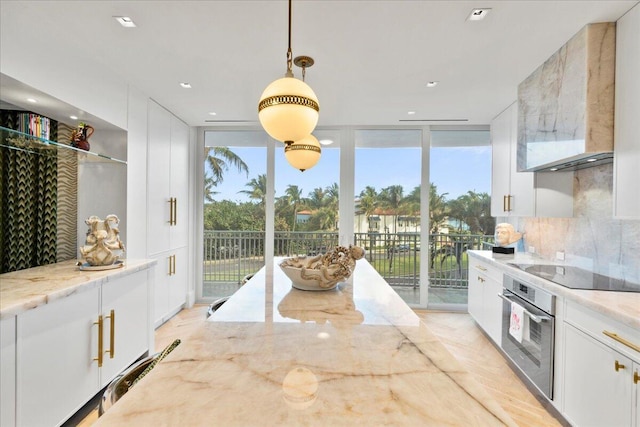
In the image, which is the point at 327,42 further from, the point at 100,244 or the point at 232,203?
the point at 232,203

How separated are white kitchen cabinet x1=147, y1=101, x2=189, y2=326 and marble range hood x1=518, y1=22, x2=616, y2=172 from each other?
359 cm

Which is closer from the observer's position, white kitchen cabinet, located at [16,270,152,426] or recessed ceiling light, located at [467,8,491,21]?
white kitchen cabinet, located at [16,270,152,426]

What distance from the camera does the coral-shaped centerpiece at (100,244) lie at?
220cm

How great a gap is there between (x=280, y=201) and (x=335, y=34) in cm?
253

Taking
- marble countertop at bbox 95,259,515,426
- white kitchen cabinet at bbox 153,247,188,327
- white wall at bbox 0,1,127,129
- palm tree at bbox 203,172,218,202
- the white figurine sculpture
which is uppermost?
white wall at bbox 0,1,127,129

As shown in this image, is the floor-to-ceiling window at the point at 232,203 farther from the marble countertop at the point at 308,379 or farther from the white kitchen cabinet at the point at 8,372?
the marble countertop at the point at 308,379

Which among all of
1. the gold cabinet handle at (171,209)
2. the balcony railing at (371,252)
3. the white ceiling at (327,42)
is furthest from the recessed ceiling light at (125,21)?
the balcony railing at (371,252)

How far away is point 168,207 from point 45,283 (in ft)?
6.05

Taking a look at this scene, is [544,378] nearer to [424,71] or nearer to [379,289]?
[379,289]

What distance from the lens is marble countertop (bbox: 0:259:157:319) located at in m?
1.49

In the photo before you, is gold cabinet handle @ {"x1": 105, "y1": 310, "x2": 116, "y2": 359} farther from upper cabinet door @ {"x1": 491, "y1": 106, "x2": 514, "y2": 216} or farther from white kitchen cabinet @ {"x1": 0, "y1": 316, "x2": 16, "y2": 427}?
upper cabinet door @ {"x1": 491, "y1": 106, "x2": 514, "y2": 216}

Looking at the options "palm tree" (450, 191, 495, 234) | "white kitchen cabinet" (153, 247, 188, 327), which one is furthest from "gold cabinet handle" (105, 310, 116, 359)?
"palm tree" (450, 191, 495, 234)

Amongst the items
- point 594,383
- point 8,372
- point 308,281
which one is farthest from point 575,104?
point 8,372

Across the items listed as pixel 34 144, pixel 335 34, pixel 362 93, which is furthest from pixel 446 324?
pixel 34 144
